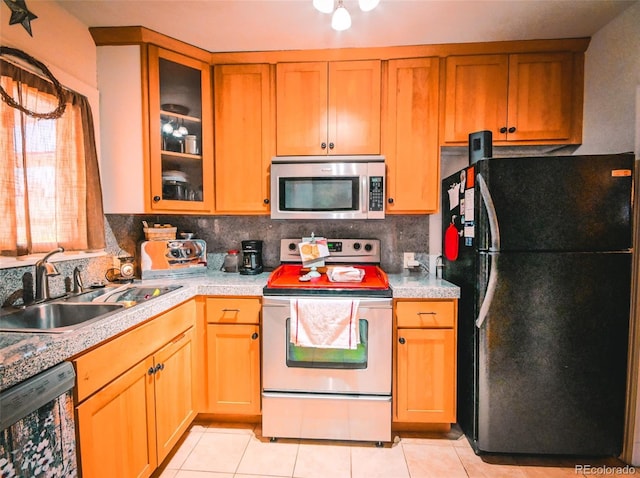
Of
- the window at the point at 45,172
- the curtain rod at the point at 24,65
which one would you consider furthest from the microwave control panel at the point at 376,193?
the curtain rod at the point at 24,65

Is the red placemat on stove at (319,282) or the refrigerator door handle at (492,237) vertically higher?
the refrigerator door handle at (492,237)

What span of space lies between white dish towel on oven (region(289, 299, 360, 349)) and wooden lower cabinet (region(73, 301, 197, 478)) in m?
0.63

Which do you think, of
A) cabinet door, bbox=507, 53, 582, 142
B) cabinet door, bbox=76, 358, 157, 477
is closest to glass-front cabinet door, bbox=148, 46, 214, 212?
cabinet door, bbox=76, 358, 157, 477

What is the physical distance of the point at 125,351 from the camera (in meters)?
1.25

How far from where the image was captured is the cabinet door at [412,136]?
1.97 m

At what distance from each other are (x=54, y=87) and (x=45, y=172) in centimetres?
44

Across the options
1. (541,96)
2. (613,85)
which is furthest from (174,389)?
(613,85)

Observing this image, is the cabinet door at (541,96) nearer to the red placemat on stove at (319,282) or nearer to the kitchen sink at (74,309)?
the red placemat on stove at (319,282)

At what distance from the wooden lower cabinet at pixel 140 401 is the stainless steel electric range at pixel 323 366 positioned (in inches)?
17.7

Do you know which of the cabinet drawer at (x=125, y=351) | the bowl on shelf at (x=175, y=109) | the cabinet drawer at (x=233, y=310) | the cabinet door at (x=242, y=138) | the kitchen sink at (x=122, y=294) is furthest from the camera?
the cabinet door at (x=242, y=138)

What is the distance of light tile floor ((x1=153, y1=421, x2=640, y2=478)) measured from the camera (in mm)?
1577

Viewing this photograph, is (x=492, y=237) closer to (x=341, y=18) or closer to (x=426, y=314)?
(x=426, y=314)

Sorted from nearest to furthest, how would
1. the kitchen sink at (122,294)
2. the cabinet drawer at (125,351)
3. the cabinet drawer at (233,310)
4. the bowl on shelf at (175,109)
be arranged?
the cabinet drawer at (125,351)
the kitchen sink at (122,294)
the cabinet drawer at (233,310)
the bowl on shelf at (175,109)

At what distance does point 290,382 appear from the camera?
177 cm
